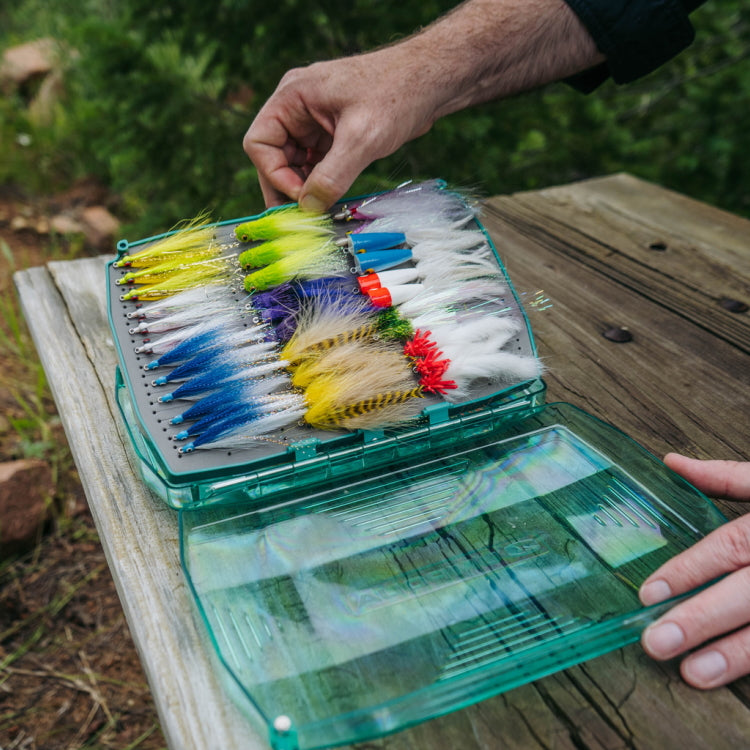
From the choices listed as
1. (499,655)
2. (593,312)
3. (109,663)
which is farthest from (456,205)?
(109,663)

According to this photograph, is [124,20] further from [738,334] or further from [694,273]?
[738,334]

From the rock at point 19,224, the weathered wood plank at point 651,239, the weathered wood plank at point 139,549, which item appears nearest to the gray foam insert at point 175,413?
the weathered wood plank at point 139,549

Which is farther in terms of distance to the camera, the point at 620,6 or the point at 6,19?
the point at 6,19

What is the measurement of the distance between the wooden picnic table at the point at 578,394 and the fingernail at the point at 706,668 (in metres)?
0.02

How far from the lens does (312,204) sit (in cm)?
160

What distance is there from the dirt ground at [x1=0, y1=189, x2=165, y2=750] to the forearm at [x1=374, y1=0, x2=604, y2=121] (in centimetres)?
196

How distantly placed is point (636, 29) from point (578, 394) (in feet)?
3.51

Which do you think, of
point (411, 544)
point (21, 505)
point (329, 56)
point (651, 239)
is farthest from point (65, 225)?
point (411, 544)

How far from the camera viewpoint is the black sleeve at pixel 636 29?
1.83m

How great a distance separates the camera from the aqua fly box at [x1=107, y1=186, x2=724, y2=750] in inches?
34.3

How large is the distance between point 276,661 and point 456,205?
115cm

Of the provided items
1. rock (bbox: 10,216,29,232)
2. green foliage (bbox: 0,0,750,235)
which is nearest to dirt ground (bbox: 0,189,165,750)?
green foliage (bbox: 0,0,750,235)

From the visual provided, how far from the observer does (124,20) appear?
9.91 ft

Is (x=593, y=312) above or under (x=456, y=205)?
under
